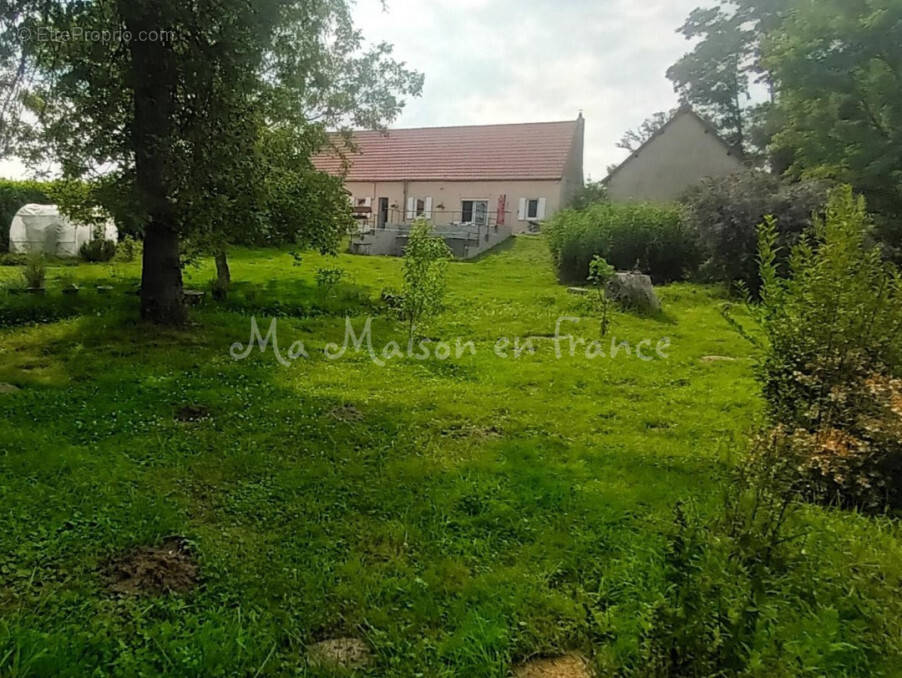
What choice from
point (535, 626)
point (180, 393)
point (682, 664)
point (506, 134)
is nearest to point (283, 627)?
point (535, 626)

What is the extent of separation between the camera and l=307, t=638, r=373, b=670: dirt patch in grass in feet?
7.78

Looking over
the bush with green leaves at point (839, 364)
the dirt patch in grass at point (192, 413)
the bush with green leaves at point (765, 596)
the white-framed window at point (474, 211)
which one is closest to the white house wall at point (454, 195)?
the white-framed window at point (474, 211)

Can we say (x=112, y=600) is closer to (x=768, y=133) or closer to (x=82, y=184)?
(x=82, y=184)

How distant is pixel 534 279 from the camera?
17.0 meters

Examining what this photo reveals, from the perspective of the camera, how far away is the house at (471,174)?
2853 centimetres

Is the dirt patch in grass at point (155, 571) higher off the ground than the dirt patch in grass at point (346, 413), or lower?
lower

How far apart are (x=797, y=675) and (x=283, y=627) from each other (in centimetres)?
204

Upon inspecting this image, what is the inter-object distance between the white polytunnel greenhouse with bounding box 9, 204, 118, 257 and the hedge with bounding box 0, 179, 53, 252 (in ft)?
2.52

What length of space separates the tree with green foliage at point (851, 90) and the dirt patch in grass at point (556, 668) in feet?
50.6

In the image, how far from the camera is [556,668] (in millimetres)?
2447

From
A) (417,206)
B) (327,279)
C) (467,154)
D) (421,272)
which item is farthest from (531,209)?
(421,272)

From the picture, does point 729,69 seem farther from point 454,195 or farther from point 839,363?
point 839,363

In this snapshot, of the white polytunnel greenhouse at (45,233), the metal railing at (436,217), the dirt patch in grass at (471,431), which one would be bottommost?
the dirt patch in grass at (471,431)

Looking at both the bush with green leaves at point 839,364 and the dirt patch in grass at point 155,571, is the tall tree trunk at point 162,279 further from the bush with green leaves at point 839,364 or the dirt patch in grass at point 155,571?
the bush with green leaves at point 839,364
